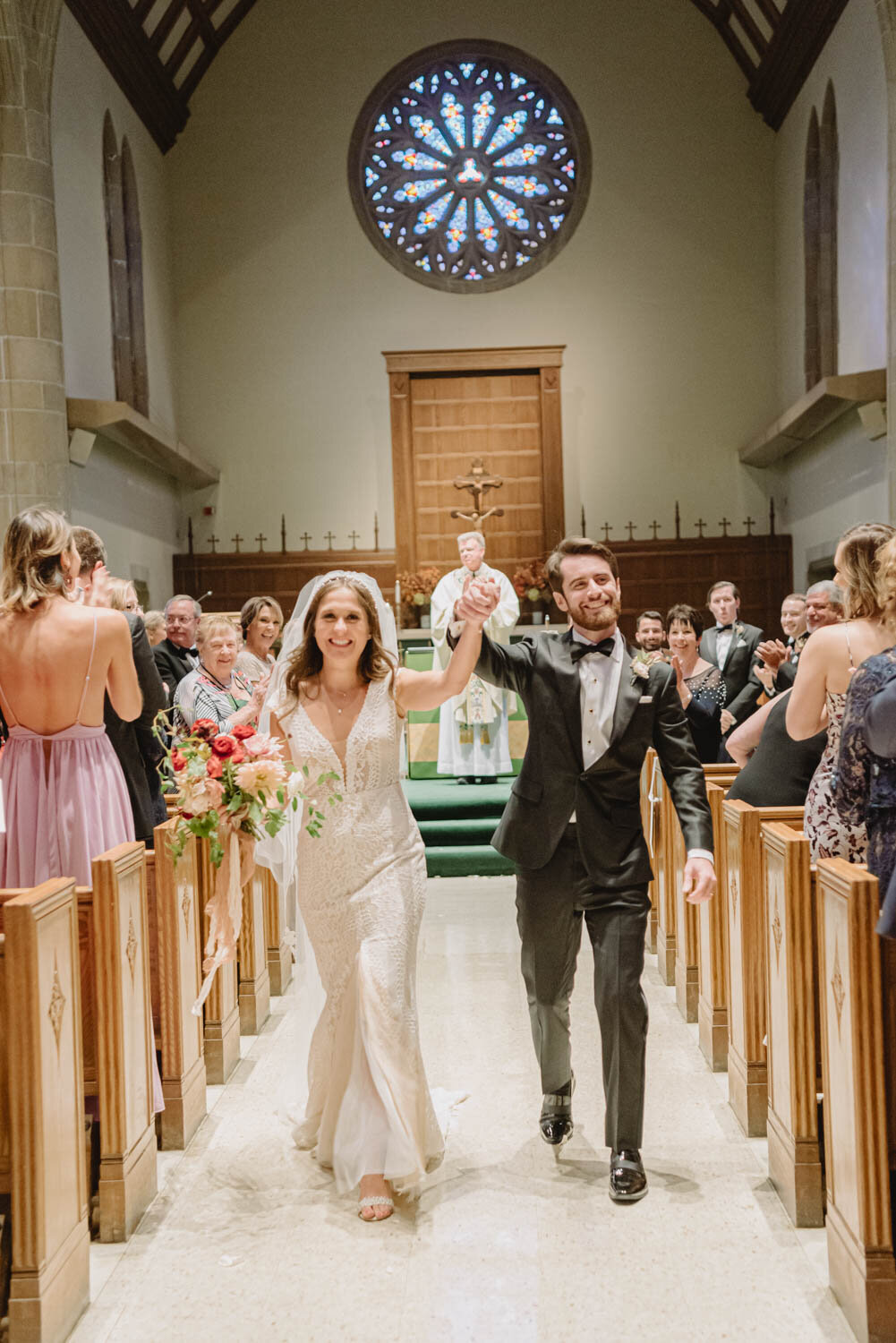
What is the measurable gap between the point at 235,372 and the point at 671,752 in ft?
39.6

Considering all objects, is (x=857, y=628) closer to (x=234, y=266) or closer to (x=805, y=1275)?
(x=805, y=1275)

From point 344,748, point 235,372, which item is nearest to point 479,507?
point 235,372

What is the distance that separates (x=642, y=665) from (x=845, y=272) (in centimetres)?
981

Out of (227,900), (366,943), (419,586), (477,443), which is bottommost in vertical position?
(366,943)

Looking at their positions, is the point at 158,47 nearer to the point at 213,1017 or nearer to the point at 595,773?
the point at 213,1017

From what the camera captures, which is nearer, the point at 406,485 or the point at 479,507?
the point at 479,507

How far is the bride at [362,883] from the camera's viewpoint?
10.6 feet

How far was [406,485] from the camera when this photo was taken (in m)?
13.9

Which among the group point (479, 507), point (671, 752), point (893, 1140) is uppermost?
point (479, 507)

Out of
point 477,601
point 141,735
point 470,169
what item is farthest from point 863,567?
point 470,169

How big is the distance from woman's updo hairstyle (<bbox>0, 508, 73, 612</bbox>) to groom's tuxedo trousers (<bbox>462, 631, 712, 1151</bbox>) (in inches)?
49.8

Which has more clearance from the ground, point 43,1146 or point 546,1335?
point 43,1146

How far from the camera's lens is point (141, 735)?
4.31 meters

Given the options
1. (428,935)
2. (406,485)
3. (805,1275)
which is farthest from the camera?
(406,485)
